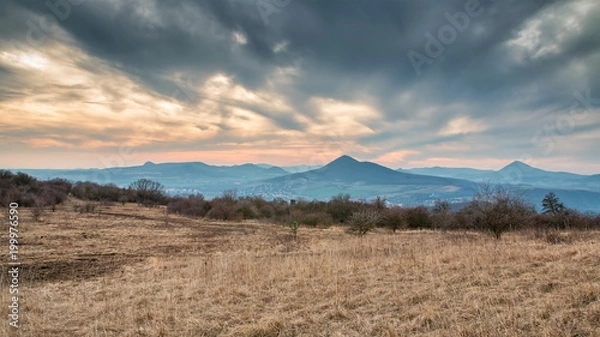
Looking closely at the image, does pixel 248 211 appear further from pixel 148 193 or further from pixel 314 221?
pixel 148 193

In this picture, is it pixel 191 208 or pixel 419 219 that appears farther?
pixel 191 208

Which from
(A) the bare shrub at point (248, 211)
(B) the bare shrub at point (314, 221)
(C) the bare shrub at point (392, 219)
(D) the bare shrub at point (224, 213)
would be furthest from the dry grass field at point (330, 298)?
(A) the bare shrub at point (248, 211)

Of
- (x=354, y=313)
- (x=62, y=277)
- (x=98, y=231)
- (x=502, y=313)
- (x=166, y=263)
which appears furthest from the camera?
(x=98, y=231)

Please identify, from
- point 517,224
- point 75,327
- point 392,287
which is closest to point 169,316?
point 75,327

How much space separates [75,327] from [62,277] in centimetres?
687

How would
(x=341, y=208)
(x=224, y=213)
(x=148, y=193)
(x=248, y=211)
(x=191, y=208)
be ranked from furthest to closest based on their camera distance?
(x=148, y=193) → (x=191, y=208) → (x=248, y=211) → (x=341, y=208) → (x=224, y=213)

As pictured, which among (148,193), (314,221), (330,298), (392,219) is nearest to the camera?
(330,298)

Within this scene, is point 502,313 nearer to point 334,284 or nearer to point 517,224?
point 334,284

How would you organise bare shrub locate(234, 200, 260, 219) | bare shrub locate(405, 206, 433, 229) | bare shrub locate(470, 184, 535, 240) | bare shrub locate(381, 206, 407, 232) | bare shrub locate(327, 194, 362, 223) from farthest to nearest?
bare shrub locate(234, 200, 260, 219) → bare shrub locate(327, 194, 362, 223) → bare shrub locate(405, 206, 433, 229) → bare shrub locate(381, 206, 407, 232) → bare shrub locate(470, 184, 535, 240)

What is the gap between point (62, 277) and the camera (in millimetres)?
12242

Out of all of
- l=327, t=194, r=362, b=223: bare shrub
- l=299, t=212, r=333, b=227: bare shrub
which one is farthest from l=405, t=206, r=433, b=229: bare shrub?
l=299, t=212, r=333, b=227: bare shrub

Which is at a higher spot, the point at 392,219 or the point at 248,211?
the point at 248,211

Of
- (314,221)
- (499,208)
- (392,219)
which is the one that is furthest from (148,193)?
(499,208)

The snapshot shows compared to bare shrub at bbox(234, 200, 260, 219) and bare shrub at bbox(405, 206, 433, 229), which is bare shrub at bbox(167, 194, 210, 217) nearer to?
bare shrub at bbox(234, 200, 260, 219)
